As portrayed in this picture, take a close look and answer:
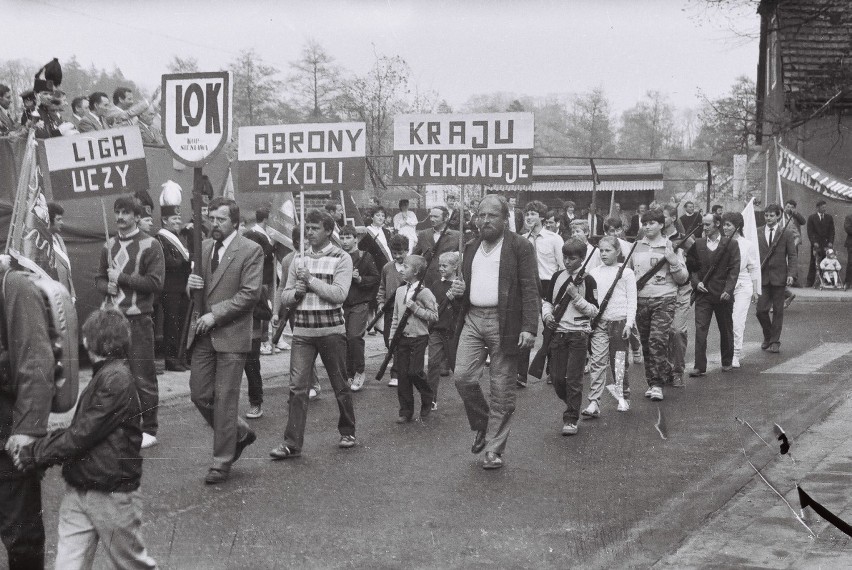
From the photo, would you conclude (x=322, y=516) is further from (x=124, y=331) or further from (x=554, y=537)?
(x=124, y=331)

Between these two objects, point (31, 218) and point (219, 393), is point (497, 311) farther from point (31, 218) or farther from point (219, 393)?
point (31, 218)

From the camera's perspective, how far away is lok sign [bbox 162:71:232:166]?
6.79m

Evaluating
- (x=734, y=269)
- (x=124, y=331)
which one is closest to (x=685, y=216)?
(x=734, y=269)

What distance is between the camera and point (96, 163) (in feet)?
24.6

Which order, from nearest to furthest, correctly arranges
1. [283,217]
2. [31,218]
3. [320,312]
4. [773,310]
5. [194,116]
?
[31,218] < [194,116] < [320,312] < [283,217] < [773,310]

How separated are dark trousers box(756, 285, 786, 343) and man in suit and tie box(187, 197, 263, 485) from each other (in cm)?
822

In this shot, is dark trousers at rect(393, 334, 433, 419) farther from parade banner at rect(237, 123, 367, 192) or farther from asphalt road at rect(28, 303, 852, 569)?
parade banner at rect(237, 123, 367, 192)

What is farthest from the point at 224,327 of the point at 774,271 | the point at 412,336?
the point at 774,271

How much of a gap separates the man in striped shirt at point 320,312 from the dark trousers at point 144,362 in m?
0.98

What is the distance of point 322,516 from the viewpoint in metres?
5.72

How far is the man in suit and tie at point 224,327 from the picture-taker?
664 cm

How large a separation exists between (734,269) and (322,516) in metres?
6.91

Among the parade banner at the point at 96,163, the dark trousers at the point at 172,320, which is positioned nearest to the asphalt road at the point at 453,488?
the dark trousers at the point at 172,320

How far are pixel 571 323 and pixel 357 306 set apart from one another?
253 centimetres
